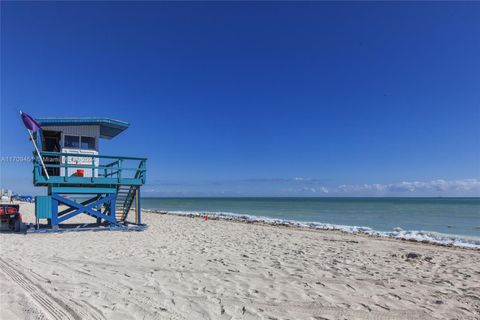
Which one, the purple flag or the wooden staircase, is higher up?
the purple flag

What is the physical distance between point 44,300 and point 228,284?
2569 mm

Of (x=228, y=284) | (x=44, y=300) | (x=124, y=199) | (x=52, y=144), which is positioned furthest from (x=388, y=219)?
(x=44, y=300)

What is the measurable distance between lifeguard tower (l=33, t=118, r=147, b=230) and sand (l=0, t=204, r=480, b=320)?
3205 millimetres

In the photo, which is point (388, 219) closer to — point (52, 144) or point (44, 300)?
point (52, 144)

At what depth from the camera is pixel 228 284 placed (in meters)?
5.11

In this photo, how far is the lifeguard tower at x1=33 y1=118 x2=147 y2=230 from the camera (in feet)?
36.6

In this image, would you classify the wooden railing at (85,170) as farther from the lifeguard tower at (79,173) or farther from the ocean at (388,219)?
the ocean at (388,219)

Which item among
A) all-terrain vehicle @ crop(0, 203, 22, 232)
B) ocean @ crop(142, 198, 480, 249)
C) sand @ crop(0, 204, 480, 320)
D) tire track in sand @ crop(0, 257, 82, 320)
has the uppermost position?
all-terrain vehicle @ crop(0, 203, 22, 232)

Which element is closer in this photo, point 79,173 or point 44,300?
point 44,300

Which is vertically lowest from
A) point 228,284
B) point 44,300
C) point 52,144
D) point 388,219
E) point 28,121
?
point 388,219

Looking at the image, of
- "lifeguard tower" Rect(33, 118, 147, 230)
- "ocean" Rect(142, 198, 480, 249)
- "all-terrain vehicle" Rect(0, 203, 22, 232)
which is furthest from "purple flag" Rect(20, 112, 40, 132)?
"ocean" Rect(142, 198, 480, 249)

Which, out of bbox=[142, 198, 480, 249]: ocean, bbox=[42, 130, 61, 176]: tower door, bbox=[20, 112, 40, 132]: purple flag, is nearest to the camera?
bbox=[20, 112, 40, 132]: purple flag

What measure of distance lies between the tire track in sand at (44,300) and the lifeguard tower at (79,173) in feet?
20.0

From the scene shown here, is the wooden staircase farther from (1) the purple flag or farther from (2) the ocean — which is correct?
(2) the ocean
